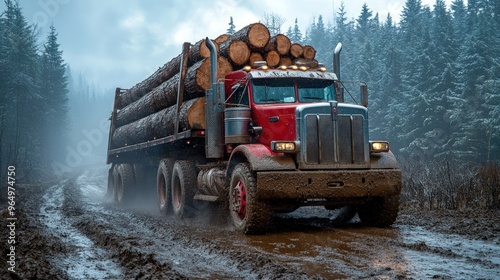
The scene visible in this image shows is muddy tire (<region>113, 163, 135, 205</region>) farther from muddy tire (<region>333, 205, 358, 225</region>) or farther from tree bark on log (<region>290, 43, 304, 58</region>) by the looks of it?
muddy tire (<region>333, 205, 358, 225</region>)

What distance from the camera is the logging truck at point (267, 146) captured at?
7.22 metres

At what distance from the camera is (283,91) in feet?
27.9

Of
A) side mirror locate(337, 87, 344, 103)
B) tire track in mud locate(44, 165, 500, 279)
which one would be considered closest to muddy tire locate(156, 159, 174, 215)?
tire track in mud locate(44, 165, 500, 279)

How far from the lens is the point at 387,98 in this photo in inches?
1619

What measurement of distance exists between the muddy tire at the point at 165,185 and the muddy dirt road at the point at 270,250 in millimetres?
1923

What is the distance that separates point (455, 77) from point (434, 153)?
555cm

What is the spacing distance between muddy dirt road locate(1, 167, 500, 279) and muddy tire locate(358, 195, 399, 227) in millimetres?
199

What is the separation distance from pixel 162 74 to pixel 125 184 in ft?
Answer: 13.4

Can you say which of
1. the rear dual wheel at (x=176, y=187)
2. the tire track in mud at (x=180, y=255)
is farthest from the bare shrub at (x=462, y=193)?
the tire track in mud at (x=180, y=255)

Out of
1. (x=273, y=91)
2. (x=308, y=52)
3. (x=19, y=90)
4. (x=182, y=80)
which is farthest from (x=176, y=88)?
(x=19, y=90)

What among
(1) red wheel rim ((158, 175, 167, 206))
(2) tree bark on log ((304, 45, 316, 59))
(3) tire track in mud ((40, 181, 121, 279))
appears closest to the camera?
(3) tire track in mud ((40, 181, 121, 279))

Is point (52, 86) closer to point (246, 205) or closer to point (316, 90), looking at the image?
point (316, 90)

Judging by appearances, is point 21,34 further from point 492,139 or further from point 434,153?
point 492,139

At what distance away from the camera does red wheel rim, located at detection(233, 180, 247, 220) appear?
760 centimetres
